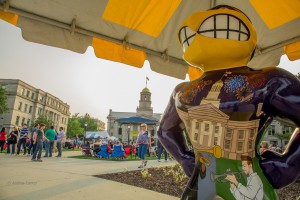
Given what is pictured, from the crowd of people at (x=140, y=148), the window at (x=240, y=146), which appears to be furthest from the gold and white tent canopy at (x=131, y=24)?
the crowd of people at (x=140, y=148)

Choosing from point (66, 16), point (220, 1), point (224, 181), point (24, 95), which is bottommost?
point (224, 181)

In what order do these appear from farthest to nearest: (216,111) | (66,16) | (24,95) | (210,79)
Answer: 1. (24,95)
2. (66,16)
3. (210,79)
4. (216,111)

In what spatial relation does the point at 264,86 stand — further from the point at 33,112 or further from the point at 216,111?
the point at 33,112

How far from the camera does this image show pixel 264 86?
115 centimetres

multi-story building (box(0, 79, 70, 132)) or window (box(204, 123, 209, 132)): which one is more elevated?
multi-story building (box(0, 79, 70, 132))

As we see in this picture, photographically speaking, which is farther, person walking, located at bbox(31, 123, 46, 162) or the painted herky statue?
person walking, located at bbox(31, 123, 46, 162)

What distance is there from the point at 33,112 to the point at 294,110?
7187cm

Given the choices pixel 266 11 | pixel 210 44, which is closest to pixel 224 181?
pixel 210 44

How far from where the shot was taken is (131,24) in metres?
2.74

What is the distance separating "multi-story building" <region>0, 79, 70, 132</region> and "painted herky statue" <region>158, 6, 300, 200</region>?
197ft

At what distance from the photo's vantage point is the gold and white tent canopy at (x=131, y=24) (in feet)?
8.09

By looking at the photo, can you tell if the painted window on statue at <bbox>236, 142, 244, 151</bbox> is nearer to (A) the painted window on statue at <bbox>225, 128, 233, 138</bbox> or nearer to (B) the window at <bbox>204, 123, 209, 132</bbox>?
(A) the painted window on statue at <bbox>225, 128, 233, 138</bbox>

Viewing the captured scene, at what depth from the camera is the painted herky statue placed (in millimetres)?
1083

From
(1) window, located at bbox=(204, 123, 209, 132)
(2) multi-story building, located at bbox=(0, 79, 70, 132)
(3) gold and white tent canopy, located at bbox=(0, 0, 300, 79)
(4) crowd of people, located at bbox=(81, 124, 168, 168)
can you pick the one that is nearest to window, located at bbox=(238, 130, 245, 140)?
(1) window, located at bbox=(204, 123, 209, 132)
